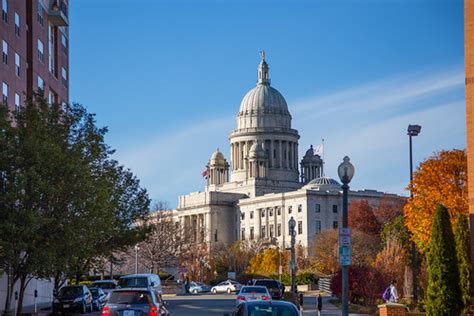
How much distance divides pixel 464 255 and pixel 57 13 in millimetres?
38053

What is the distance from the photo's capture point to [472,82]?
124 feet

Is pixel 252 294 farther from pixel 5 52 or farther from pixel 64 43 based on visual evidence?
pixel 64 43

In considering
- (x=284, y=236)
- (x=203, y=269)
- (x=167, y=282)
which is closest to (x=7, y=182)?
(x=167, y=282)

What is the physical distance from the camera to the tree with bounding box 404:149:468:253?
6994 cm

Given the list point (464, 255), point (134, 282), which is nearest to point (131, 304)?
point (464, 255)

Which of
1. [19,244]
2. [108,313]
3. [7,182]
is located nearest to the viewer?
[108,313]

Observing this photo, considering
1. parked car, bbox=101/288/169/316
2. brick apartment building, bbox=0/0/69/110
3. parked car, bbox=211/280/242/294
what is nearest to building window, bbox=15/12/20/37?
brick apartment building, bbox=0/0/69/110

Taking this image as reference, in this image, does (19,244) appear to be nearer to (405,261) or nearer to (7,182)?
(7,182)

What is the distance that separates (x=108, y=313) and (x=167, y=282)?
8286 centimetres

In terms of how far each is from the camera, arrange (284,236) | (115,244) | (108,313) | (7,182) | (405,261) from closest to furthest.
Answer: (108,313) < (7,182) < (115,244) < (405,261) < (284,236)

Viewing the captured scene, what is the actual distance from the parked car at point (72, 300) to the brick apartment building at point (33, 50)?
31.7 ft

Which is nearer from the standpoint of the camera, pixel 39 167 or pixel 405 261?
pixel 39 167

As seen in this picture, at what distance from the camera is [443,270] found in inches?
1524

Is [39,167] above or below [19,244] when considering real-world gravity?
above
